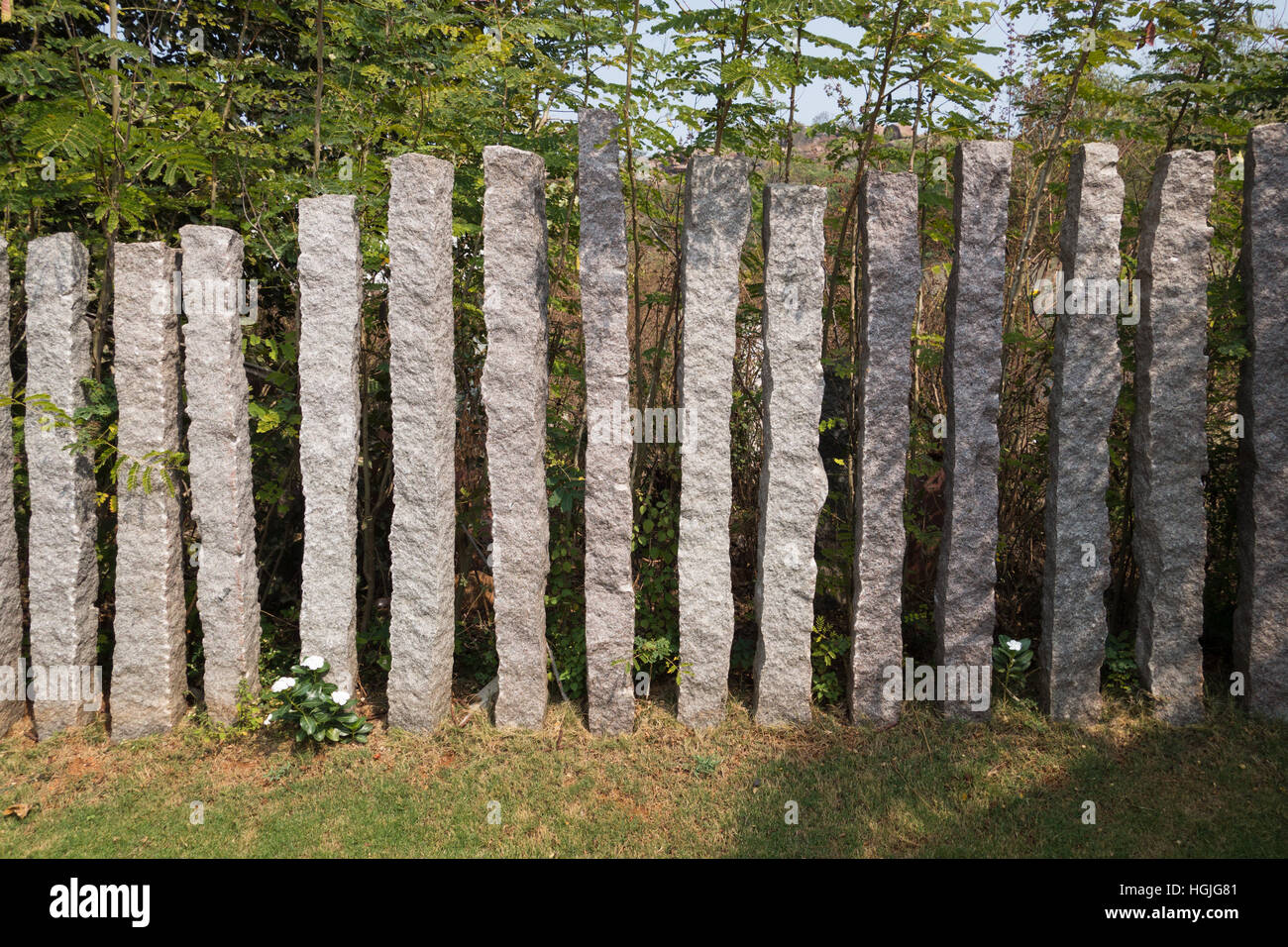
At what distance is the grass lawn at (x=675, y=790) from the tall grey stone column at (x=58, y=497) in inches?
13.6

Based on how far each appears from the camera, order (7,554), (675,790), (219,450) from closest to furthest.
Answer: (675,790) → (219,450) → (7,554)

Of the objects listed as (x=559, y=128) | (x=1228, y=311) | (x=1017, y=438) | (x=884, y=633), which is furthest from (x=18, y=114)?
(x=1228, y=311)

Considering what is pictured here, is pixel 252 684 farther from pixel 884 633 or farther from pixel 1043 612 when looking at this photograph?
pixel 1043 612

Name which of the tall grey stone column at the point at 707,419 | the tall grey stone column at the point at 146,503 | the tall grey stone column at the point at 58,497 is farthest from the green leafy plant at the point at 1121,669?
the tall grey stone column at the point at 58,497

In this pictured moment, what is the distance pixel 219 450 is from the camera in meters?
4.16

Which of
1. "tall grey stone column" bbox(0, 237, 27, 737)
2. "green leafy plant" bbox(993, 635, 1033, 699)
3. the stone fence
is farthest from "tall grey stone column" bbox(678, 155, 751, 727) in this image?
"tall grey stone column" bbox(0, 237, 27, 737)

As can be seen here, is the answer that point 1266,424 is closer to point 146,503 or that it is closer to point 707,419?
point 707,419

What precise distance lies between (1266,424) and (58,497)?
5.80 meters

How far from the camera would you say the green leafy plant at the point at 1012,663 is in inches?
169

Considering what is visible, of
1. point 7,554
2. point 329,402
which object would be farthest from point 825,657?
point 7,554

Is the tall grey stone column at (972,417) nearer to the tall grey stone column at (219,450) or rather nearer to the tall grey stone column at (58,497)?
the tall grey stone column at (219,450)

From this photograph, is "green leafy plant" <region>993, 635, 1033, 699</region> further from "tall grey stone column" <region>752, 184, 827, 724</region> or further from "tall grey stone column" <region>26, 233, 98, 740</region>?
"tall grey stone column" <region>26, 233, 98, 740</region>

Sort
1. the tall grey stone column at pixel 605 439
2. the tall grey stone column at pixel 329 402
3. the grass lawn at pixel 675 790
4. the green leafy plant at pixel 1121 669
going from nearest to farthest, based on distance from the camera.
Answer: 1. the grass lawn at pixel 675 790
2. the tall grey stone column at pixel 605 439
3. the tall grey stone column at pixel 329 402
4. the green leafy plant at pixel 1121 669

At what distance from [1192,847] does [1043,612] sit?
1149 mm
